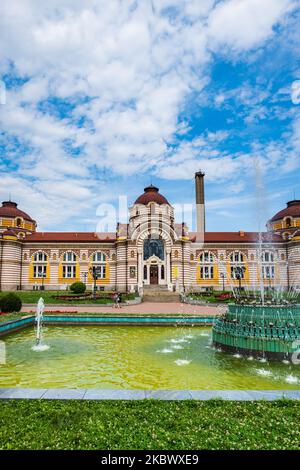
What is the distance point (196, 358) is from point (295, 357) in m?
3.37

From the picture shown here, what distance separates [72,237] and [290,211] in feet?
117

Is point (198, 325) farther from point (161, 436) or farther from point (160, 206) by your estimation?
point (160, 206)

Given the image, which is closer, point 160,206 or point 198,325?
point 198,325

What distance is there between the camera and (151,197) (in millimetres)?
46062

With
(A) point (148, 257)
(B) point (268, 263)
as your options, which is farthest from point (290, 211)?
(A) point (148, 257)

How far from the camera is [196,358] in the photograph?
1093 centimetres

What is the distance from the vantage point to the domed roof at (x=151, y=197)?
45719 millimetres

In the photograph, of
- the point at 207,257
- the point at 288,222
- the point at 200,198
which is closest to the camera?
the point at 207,257

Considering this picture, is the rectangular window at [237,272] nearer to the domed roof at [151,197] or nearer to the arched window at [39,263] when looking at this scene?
the domed roof at [151,197]

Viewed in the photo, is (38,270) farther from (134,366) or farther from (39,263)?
(134,366)

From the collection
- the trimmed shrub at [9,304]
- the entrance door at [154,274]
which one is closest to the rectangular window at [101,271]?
the entrance door at [154,274]

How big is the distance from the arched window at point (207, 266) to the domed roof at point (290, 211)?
47.9ft
